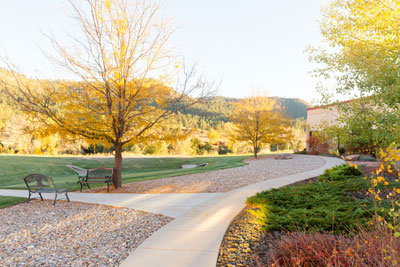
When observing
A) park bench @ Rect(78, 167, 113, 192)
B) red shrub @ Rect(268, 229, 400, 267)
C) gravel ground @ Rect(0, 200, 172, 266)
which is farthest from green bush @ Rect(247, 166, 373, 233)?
park bench @ Rect(78, 167, 113, 192)

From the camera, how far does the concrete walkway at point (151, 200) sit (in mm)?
6410

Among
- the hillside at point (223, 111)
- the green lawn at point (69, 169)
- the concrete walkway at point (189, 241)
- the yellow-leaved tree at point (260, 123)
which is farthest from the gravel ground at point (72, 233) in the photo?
the hillside at point (223, 111)

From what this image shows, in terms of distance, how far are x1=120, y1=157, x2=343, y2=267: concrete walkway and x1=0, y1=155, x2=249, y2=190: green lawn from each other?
6.17 m

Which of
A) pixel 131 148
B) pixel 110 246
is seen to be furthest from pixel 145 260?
pixel 131 148

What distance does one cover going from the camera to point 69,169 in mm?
17562

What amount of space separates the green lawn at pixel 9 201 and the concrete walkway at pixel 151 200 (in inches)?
19.4

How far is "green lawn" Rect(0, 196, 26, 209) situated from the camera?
24.8 ft

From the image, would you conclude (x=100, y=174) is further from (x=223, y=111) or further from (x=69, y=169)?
(x=223, y=111)

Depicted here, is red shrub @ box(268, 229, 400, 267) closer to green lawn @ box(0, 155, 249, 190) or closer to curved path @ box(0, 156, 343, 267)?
Result: curved path @ box(0, 156, 343, 267)

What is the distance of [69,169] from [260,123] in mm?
13598

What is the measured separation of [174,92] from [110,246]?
17.6ft

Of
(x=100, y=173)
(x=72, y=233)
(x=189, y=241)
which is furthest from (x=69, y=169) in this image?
(x=189, y=241)

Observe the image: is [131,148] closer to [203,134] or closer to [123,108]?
[123,108]

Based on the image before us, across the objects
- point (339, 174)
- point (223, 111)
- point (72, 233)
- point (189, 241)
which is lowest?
point (72, 233)
